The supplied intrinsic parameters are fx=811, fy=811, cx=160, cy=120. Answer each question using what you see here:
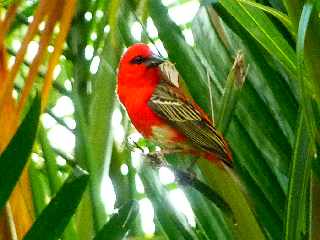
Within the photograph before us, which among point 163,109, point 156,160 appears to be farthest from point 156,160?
point 163,109

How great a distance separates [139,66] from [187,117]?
0.33 feet

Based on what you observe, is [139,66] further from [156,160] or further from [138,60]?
[156,160]

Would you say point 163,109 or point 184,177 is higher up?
point 163,109

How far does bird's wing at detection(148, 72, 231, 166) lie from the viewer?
67 cm

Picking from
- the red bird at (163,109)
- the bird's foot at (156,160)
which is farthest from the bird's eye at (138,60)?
the bird's foot at (156,160)

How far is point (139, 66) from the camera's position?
800 mm

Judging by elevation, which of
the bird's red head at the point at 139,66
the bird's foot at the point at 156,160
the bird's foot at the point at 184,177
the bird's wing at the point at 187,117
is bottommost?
the bird's foot at the point at 184,177

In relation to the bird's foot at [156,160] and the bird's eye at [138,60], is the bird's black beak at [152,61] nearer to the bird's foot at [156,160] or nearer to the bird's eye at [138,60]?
the bird's eye at [138,60]

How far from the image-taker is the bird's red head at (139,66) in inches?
30.8

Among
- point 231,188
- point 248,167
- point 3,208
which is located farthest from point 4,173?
point 248,167

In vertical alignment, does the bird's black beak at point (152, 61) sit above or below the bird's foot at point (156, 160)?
above

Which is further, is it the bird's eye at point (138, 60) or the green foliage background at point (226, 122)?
the bird's eye at point (138, 60)

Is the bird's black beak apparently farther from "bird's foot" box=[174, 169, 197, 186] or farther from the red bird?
"bird's foot" box=[174, 169, 197, 186]

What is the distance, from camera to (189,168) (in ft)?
2.24
